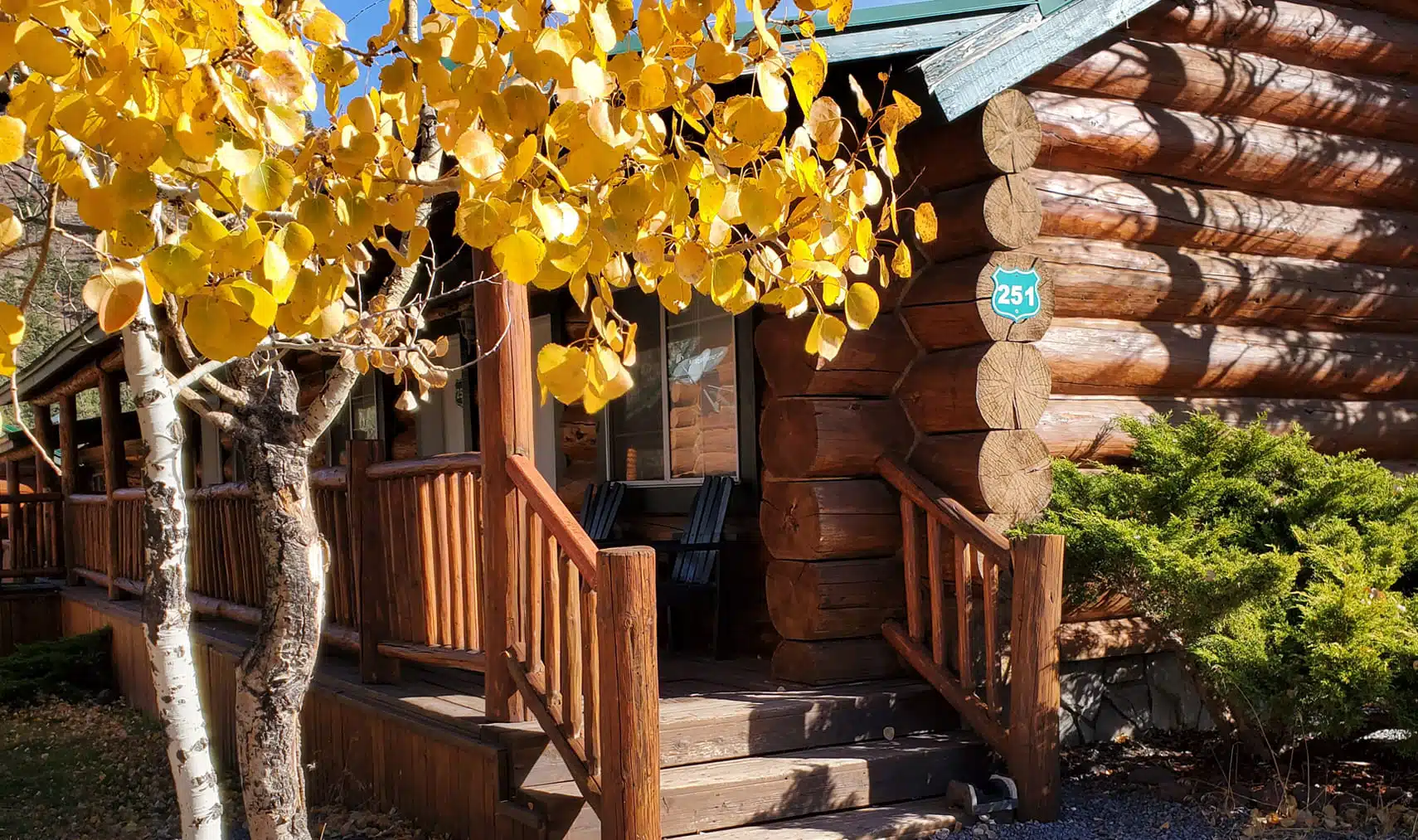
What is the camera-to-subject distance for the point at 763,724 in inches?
203

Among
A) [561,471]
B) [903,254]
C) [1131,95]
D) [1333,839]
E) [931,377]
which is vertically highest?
[1131,95]

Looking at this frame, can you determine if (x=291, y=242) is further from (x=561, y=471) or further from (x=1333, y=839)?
(x=561, y=471)

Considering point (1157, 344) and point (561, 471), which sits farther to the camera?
point (561, 471)

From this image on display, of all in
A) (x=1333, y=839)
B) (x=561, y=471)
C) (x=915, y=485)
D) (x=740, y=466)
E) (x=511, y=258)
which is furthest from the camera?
(x=561, y=471)

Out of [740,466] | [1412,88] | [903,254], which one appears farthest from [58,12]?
[1412,88]

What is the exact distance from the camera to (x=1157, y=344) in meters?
6.44

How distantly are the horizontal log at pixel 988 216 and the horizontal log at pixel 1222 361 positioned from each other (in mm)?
654

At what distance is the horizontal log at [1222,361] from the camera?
20.3 ft

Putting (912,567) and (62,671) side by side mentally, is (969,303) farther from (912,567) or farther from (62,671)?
(62,671)

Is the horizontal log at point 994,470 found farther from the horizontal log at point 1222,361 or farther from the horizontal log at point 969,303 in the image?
the horizontal log at point 1222,361

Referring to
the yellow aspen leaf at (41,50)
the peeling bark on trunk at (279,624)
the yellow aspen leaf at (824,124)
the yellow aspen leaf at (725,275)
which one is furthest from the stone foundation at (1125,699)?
the yellow aspen leaf at (41,50)

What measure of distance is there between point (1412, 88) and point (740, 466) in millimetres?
4811

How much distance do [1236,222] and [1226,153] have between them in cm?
38

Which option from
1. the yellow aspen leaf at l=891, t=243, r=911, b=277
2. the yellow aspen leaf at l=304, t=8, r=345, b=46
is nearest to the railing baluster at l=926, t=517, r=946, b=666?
the yellow aspen leaf at l=891, t=243, r=911, b=277
